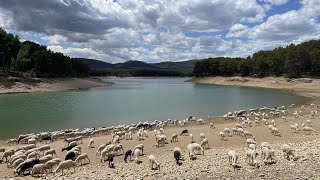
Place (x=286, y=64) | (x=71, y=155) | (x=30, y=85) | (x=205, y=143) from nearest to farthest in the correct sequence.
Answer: (x=71, y=155)
(x=205, y=143)
(x=30, y=85)
(x=286, y=64)

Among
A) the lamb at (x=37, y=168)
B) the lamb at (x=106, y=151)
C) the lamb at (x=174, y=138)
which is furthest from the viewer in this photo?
the lamb at (x=174, y=138)

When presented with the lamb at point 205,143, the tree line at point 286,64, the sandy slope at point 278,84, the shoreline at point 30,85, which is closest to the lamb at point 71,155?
the lamb at point 205,143

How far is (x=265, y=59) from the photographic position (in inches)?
5094

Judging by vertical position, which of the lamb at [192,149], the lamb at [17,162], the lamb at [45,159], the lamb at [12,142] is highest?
the lamb at [192,149]

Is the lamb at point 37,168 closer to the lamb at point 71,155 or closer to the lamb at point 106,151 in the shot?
the lamb at point 71,155

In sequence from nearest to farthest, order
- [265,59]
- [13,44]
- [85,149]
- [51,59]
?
[85,149] < [13,44] < [51,59] < [265,59]

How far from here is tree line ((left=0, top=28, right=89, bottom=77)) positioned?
327ft

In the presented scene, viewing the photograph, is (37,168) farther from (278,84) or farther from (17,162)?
(278,84)

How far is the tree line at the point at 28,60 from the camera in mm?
99625

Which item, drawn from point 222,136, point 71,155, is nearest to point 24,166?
point 71,155

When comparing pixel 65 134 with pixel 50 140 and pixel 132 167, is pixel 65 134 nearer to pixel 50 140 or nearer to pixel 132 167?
pixel 50 140

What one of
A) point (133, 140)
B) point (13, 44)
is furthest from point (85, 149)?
point (13, 44)

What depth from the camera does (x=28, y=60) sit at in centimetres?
9981

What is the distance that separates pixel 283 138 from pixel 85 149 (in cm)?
1416
